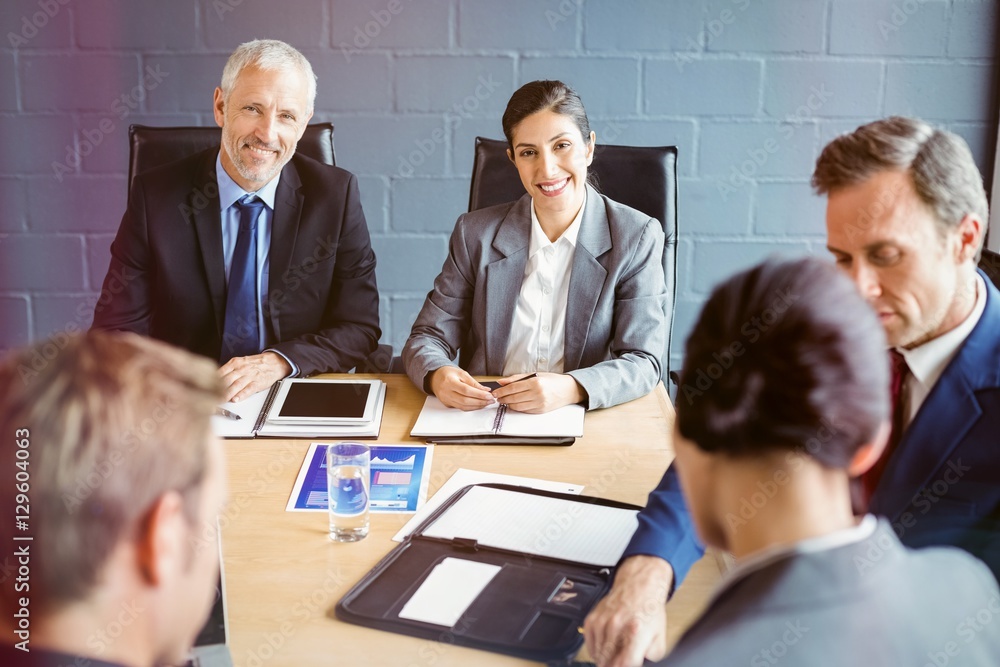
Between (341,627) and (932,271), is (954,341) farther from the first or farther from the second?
(341,627)

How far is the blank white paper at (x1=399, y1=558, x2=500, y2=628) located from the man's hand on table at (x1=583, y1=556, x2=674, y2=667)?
0.15 m

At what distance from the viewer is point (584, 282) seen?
203cm

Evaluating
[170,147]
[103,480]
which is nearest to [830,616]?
[103,480]

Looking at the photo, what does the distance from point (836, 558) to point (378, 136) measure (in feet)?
7.64

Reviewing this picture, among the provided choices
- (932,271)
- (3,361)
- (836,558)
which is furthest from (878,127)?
(3,361)

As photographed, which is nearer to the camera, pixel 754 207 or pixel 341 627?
pixel 341 627

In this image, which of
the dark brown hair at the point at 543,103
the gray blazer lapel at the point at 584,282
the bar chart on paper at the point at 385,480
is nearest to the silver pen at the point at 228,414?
the bar chart on paper at the point at 385,480

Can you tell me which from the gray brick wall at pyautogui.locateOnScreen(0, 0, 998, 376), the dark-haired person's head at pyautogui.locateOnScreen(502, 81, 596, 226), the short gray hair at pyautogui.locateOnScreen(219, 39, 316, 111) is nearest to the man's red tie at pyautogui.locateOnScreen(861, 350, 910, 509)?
the dark-haired person's head at pyautogui.locateOnScreen(502, 81, 596, 226)

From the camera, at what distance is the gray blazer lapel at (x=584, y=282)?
6.66 ft

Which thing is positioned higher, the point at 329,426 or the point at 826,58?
the point at 826,58

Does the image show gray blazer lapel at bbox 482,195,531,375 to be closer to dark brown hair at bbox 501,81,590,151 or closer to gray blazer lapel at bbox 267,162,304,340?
dark brown hair at bbox 501,81,590,151

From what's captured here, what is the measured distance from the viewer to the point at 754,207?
2.87 m

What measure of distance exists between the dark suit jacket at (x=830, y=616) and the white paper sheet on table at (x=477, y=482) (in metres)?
0.68

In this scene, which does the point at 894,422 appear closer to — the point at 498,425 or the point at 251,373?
the point at 498,425
